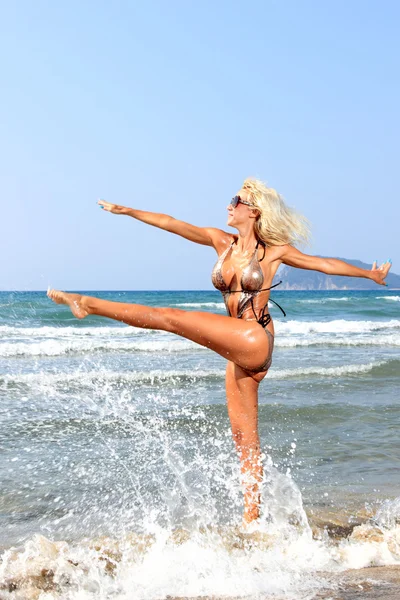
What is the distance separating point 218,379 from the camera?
11898 mm

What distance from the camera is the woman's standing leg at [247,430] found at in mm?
4750

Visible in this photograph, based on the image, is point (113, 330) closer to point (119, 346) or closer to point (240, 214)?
point (119, 346)

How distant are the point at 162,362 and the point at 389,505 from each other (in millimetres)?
9833

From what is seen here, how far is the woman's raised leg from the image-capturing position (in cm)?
423

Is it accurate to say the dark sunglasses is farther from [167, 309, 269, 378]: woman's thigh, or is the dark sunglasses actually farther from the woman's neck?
[167, 309, 269, 378]: woman's thigh

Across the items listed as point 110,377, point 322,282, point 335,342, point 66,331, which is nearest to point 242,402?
point 110,377

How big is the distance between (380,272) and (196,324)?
1.56 m

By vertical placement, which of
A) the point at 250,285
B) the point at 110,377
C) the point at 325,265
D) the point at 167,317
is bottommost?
the point at 110,377

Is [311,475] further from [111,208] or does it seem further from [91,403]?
[91,403]

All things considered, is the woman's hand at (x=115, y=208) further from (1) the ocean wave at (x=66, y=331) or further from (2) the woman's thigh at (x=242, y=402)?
(1) the ocean wave at (x=66, y=331)

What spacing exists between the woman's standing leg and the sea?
0.18m

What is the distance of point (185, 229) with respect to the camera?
5059 millimetres

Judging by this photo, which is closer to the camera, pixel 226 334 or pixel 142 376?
pixel 226 334

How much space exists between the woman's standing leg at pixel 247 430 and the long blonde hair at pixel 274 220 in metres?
1.00
